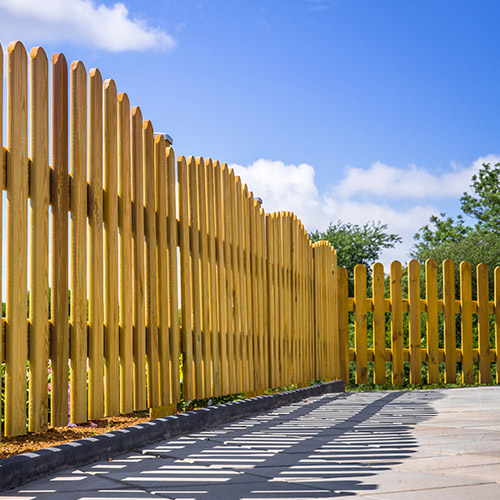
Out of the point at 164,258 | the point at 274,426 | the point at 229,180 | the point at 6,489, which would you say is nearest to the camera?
the point at 6,489

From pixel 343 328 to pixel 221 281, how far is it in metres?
5.54

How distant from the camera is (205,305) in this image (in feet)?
18.1

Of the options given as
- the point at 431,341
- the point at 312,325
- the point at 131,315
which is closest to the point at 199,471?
the point at 131,315

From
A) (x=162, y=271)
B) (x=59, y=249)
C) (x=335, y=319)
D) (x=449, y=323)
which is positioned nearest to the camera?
(x=59, y=249)

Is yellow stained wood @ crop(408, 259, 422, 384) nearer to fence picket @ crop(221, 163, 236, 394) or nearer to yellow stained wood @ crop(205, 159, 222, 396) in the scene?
fence picket @ crop(221, 163, 236, 394)

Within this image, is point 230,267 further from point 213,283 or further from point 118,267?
point 118,267

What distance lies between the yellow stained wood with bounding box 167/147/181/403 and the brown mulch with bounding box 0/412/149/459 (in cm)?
52

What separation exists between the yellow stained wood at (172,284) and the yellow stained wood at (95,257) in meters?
0.90

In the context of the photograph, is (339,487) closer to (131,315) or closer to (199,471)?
(199,471)

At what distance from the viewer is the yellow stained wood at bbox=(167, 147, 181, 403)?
489 cm

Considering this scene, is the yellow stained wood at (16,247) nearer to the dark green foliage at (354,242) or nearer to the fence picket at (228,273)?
the fence picket at (228,273)

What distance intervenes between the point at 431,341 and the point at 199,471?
829cm

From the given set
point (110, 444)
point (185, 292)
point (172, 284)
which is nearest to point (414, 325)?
point (185, 292)

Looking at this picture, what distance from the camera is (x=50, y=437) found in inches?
177
